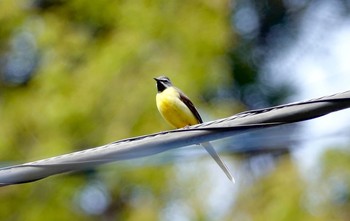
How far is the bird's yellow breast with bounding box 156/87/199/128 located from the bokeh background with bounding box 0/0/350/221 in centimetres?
134

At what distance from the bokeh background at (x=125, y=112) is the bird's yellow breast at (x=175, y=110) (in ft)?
4.39

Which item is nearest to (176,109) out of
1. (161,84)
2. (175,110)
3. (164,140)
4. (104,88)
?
(175,110)

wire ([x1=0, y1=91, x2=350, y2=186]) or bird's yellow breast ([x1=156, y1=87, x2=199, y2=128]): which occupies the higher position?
wire ([x1=0, y1=91, x2=350, y2=186])

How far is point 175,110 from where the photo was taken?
19.3 ft

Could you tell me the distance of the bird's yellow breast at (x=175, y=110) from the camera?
232 inches

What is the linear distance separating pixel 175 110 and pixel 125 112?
Answer: 1945 mm

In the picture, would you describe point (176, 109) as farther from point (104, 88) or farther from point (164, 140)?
point (164, 140)

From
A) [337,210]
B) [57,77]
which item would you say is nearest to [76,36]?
[57,77]

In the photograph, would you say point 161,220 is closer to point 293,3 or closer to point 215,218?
point 215,218

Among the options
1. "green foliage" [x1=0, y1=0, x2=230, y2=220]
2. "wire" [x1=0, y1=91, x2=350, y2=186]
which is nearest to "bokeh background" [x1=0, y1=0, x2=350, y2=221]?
"green foliage" [x1=0, y1=0, x2=230, y2=220]

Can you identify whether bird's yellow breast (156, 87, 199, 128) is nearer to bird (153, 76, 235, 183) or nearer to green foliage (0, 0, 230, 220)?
bird (153, 76, 235, 183)

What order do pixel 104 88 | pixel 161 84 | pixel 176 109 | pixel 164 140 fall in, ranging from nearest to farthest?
pixel 164 140 → pixel 176 109 → pixel 161 84 → pixel 104 88

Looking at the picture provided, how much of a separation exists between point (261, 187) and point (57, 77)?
1657 mm

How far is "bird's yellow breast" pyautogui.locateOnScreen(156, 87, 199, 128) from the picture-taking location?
232 inches
